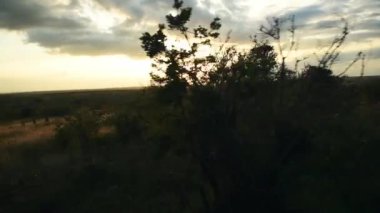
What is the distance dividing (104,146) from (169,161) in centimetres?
729

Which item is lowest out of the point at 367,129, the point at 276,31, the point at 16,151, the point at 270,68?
the point at 16,151

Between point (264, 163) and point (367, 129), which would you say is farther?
point (367, 129)

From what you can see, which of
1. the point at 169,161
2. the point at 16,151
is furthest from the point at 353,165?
the point at 16,151

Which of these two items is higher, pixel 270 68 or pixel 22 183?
pixel 270 68

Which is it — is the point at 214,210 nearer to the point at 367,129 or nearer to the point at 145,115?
the point at 145,115

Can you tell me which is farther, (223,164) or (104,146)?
(104,146)

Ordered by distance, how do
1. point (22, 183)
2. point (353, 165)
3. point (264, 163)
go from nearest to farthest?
point (264, 163) → point (353, 165) → point (22, 183)

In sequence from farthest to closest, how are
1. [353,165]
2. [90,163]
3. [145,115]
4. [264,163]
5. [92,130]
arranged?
[92,130], [90,163], [353,165], [145,115], [264,163]

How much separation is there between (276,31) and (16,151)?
18.4 metres

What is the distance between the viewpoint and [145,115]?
653 inches

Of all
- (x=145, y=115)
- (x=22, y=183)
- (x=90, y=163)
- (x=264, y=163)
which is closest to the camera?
(x=264, y=163)

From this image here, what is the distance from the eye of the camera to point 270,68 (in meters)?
16.7

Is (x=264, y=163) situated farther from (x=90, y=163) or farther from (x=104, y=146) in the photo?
(x=104, y=146)

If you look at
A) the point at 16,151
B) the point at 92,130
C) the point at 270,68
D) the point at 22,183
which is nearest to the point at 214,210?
the point at 270,68
